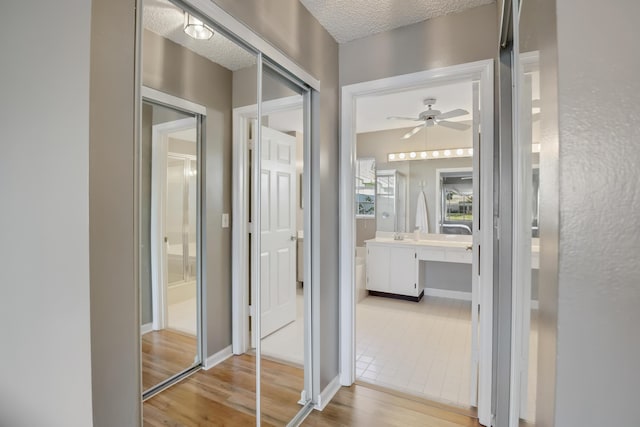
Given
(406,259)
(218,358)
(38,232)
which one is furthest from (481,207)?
(406,259)

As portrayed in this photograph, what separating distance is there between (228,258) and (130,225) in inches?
25.9

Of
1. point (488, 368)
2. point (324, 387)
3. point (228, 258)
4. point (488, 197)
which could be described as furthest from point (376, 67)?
point (324, 387)

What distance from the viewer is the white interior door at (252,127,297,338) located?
1.70 m

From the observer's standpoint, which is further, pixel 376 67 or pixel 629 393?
pixel 376 67

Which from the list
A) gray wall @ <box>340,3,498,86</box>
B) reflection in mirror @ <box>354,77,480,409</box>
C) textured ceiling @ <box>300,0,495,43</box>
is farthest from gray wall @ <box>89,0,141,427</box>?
reflection in mirror @ <box>354,77,480,409</box>

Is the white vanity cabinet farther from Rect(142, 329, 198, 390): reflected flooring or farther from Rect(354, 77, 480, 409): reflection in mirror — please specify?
Rect(142, 329, 198, 390): reflected flooring

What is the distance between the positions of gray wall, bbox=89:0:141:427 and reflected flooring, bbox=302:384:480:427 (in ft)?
4.52

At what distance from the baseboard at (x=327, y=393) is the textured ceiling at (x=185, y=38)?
2087 mm

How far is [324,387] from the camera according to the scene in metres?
2.05

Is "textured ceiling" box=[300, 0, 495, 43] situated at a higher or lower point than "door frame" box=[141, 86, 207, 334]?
higher

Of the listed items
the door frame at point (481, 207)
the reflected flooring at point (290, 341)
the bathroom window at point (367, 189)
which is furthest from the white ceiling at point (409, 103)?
the reflected flooring at point (290, 341)

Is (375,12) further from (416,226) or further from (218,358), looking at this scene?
Result: (416,226)

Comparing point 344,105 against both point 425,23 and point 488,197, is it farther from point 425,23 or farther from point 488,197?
point 488,197

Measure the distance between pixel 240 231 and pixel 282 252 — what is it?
0.39m
